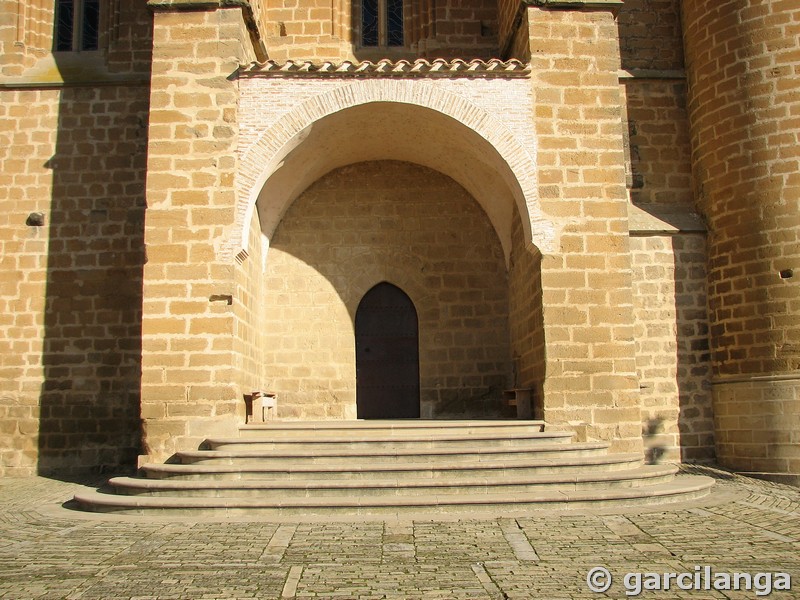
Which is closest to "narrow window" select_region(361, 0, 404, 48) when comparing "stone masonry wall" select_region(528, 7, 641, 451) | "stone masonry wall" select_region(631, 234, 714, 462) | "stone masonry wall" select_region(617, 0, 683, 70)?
"stone masonry wall" select_region(528, 7, 641, 451)

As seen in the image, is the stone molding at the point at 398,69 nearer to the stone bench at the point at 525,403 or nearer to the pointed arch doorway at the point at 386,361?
the pointed arch doorway at the point at 386,361

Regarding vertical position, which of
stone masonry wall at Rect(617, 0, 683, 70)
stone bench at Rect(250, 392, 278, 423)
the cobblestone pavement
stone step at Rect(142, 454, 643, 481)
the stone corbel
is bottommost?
the cobblestone pavement

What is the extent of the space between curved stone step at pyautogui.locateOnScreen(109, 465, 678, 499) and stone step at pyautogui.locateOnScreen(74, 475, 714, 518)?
0.30ft

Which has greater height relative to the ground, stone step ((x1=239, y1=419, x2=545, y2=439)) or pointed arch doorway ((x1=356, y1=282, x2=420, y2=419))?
pointed arch doorway ((x1=356, y1=282, x2=420, y2=419))

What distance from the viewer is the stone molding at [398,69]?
9.25 meters

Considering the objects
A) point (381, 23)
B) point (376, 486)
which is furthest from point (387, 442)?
point (381, 23)

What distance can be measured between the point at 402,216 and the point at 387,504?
5494 mm

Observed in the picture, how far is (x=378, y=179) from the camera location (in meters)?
11.5

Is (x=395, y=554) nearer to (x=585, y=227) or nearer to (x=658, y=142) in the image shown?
(x=585, y=227)

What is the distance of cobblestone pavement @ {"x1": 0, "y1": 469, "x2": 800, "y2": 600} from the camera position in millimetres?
4887

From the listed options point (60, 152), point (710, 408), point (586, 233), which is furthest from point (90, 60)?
point (710, 408)

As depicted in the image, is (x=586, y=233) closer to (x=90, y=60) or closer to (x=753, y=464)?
(x=753, y=464)

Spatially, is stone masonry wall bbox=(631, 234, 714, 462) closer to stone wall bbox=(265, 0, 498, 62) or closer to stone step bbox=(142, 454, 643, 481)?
stone step bbox=(142, 454, 643, 481)

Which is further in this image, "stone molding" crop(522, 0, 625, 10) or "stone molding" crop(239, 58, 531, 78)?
"stone molding" crop(522, 0, 625, 10)
